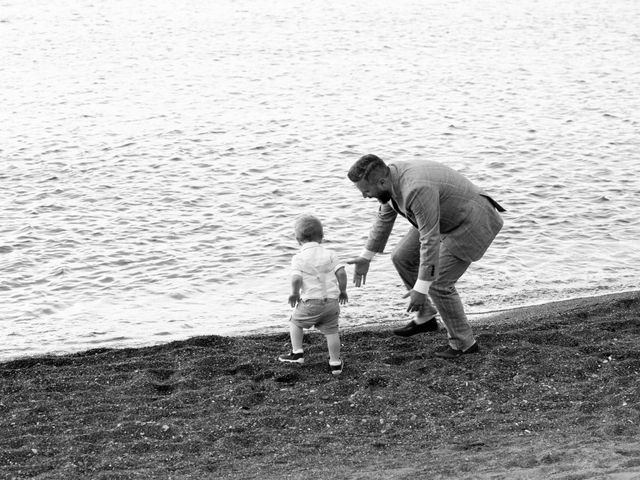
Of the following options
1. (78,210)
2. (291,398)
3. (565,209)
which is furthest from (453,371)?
(78,210)

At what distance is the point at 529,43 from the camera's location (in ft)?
95.6

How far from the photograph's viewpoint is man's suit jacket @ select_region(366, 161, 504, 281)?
23.2 feet

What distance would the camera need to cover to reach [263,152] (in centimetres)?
1705

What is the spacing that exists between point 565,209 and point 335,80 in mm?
11147

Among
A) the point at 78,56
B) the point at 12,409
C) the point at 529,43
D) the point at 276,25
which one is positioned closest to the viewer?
the point at 12,409

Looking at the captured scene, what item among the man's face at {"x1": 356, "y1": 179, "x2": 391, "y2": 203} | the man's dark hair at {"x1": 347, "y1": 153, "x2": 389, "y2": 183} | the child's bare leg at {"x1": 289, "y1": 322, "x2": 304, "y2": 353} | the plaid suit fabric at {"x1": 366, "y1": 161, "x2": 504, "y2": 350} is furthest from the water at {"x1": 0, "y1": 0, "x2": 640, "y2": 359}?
the man's dark hair at {"x1": 347, "y1": 153, "x2": 389, "y2": 183}

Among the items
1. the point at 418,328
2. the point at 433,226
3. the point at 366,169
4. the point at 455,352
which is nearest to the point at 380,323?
the point at 418,328

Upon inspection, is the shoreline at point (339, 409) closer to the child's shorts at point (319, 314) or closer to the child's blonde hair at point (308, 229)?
the child's shorts at point (319, 314)

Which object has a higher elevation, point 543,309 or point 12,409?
point 12,409

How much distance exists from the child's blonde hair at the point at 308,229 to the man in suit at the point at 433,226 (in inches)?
15.8

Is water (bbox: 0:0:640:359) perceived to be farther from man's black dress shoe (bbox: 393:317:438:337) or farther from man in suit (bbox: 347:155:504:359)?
man in suit (bbox: 347:155:504:359)

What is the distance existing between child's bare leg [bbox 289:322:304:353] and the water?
1.90 metres

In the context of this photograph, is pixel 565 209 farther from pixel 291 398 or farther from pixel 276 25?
pixel 276 25

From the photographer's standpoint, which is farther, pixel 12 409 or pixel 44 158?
pixel 44 158
